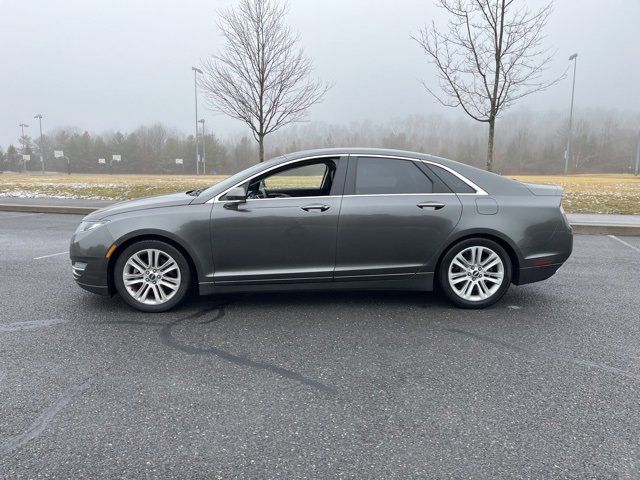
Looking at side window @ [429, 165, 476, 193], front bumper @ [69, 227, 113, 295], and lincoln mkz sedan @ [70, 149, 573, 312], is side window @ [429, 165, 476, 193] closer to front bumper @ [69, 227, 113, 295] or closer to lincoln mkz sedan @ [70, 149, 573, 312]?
lincoln mkz sedan @ [70, 149, 573, 312]

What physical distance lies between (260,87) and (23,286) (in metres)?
10.8

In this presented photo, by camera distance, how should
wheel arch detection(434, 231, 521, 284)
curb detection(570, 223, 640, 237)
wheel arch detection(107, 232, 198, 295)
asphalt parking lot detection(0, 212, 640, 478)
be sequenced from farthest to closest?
curb detection(570, 223, 640, 237)
wheel arch detection(434, 231, 521, 284)
wheel arch detection(107, 232, 198, 295)
asphalt parking lot detection(0, 212, 640, 478)

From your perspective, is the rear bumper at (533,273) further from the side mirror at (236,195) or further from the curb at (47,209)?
the curb at (47,209)

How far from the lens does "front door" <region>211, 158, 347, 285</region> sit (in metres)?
4.34

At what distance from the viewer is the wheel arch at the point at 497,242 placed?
14.9ft

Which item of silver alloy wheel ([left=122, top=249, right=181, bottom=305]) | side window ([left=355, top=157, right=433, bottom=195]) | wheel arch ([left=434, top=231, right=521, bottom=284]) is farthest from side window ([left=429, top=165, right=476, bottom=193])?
silver alloy wheel ([left=122, top=249, right=181, bottom=305])

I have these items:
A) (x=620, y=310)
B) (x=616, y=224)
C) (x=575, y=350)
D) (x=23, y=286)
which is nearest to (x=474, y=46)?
(x=616, y=224)

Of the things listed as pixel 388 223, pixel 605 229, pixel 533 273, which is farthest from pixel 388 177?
pixel 605 229

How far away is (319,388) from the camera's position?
9.82ft

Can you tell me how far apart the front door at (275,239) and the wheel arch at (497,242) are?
1.09 metres

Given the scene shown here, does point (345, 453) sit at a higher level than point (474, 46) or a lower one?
lower

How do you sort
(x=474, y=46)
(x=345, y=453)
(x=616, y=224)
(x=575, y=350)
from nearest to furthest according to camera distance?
(x=345, y=453), (x=575, y=350), (x=616, y=224), (x=474, y=46)

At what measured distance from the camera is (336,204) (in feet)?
14.5

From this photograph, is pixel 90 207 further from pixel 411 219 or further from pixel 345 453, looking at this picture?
pixel 345 453
